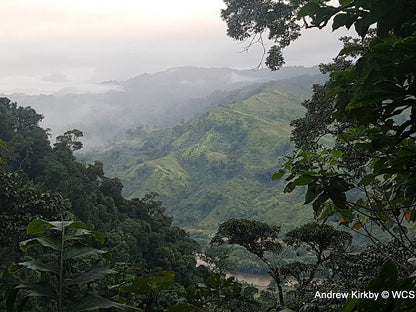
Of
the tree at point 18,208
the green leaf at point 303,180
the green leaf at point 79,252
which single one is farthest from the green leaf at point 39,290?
the tree at point 18,208

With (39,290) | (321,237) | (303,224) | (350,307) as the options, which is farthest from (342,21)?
(303,224)

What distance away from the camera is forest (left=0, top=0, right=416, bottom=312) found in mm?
1030

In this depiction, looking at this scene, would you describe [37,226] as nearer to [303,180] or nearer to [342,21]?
[303,180]

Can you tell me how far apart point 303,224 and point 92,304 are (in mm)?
11909

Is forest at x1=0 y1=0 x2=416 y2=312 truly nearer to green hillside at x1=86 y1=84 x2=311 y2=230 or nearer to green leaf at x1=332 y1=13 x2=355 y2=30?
green leaf at x1=332 y1=13 x2=355 y2=30

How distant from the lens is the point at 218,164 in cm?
9619

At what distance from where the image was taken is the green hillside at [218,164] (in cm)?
7594

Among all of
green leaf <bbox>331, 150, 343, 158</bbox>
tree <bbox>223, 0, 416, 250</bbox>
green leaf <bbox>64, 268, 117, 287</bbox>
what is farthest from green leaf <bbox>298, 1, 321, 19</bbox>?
green leaf <bbox>64, 268, 117, 287</bbox>

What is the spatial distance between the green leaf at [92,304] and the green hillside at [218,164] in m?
63.0

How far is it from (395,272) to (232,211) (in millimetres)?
75584

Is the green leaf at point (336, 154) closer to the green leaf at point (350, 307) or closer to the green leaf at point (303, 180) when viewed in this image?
the green leaf at point (303, 180)

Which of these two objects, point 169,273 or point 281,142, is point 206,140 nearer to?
point 281,142

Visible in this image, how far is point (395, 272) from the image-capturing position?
650 millimetres

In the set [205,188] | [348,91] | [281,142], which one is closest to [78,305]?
[348,91]
